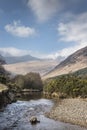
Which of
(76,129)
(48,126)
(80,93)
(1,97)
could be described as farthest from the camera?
(80,93)

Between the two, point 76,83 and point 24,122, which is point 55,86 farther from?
point 24,122

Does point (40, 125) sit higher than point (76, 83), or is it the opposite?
point (76, 83)

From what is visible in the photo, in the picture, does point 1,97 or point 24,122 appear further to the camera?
point 1,97

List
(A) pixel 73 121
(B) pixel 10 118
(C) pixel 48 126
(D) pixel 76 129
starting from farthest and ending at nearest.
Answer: (B) pixel 10 118 < (A) pixel 73 121 < (C) pixel 48 126 < (D) pixel 76 129

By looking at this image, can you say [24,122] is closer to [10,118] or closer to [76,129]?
[10,118]

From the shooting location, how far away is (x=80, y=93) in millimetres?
141375

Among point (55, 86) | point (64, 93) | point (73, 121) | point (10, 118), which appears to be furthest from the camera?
point (55, 86)

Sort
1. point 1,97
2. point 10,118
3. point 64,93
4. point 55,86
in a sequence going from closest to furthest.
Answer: point 10,118
point 1,97
point 64,93
point 55,86

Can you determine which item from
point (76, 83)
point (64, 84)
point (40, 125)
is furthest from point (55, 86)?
point (40, 125)

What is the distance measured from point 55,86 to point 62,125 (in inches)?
4041

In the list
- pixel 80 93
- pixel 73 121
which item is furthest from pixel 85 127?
pixel 80 93

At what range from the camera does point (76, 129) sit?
2323 inches

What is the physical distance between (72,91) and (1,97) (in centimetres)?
5202

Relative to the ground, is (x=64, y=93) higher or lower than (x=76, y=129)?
higher
